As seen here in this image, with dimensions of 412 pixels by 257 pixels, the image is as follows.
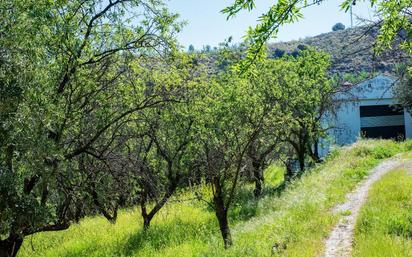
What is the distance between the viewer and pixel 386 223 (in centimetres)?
1000

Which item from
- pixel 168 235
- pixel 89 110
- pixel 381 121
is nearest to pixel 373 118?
pixel 381 121

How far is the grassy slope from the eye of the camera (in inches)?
432

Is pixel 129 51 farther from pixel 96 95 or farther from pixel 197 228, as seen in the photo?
pixel 197 228

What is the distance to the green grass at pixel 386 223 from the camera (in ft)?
26.6

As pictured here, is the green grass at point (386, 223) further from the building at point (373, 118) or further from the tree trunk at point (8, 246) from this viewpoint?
the building at point (373, 118)

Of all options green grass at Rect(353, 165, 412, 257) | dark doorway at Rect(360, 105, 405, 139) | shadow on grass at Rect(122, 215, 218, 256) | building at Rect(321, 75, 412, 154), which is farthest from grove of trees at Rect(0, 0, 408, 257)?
dark doorway at Rect(360, 105, 405, 139)

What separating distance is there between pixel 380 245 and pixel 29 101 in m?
6.65

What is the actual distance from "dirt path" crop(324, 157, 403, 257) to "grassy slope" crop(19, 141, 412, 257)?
223 millimetres

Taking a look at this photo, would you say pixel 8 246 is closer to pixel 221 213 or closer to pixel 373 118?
pixel 221 213

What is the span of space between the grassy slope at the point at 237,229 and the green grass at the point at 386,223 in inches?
37.5

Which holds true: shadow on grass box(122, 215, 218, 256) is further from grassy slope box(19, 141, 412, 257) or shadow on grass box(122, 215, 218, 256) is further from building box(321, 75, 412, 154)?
building box(321, 75, 412, 154)

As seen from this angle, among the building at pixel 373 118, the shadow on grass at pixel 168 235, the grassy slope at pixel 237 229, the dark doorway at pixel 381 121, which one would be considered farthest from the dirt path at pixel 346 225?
the dark doorway at pixel 381 121

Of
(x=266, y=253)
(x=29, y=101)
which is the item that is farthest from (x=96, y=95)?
(x=266, y=253)

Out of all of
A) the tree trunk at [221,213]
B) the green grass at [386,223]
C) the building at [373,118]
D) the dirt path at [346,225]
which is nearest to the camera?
the green grass at [386,223]
